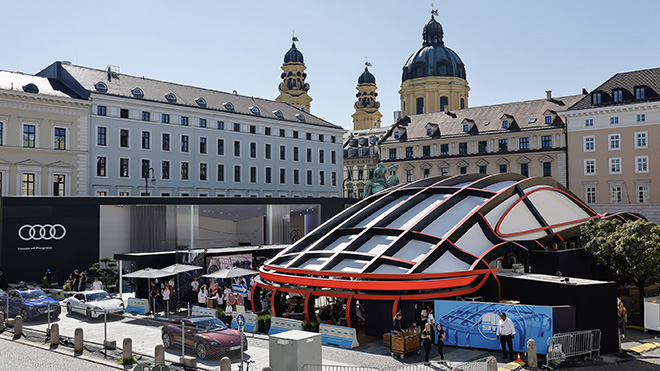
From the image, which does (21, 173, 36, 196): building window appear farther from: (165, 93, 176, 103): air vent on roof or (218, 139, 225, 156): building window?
(218, 139, 225, 156): building window

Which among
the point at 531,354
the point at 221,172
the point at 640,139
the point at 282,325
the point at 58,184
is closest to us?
the point at 531,354

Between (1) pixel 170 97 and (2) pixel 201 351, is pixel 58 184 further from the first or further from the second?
(2) pixel 201 351

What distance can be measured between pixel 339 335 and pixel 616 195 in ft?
182

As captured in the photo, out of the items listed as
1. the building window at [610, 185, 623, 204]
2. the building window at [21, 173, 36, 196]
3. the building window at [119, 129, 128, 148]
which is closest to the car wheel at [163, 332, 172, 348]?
the building window at [21, 173, 36, 196]

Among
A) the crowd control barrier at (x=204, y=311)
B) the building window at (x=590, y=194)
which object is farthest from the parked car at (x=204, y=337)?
the building window at (x=590, y=194)

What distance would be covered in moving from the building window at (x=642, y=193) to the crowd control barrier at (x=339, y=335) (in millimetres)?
54702

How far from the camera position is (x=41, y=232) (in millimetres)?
39906

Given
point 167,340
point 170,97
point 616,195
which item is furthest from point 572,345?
point 170,97

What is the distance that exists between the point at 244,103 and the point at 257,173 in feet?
30.7

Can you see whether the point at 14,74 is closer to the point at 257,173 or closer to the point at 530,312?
the point at 257,173

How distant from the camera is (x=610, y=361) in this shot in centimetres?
→ 2236

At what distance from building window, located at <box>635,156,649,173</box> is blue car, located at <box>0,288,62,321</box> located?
61.5m

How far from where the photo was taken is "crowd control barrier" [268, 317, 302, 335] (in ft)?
86.1

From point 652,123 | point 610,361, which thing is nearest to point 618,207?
point 652,123
